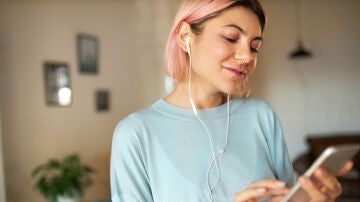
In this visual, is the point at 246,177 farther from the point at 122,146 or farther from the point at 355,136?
the point at 355,136

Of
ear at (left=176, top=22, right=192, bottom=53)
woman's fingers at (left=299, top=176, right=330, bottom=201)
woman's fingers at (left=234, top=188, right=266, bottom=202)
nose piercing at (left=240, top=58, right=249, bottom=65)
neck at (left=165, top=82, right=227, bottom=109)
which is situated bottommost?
→ woman's fingers at (left=234, top=188, right=266, bottom=202)

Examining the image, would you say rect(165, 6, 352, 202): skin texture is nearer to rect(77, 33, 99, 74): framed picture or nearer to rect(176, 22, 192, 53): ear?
rect(176, 22, 192, 53): ear

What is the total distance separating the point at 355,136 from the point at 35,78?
3239 millimetres

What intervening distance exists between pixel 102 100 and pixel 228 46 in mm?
2246

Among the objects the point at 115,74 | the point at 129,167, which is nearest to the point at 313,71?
the point at 115,74

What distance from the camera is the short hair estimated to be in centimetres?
65

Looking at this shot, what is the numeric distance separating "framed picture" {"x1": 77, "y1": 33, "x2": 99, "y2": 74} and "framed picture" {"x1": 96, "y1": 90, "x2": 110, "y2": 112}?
19 centimetres

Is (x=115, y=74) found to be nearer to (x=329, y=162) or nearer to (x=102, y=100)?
(x=102, y=100)

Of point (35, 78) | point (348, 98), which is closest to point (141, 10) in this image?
point (35, 78)

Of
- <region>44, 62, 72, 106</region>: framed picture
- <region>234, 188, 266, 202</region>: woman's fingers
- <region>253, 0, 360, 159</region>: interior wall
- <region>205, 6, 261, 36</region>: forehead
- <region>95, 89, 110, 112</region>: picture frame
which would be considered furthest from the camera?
<region>253, 0, 360, 159</region>: interior wall

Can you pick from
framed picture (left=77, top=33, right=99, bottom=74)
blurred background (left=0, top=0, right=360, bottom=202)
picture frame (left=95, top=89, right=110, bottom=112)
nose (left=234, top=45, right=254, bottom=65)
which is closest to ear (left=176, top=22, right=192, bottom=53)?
nose (left=234, top=45, right=254, bottom=65)

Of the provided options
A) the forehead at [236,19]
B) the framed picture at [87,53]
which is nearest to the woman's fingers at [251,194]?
the forehead at [236,19]

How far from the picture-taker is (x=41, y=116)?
2207 mm

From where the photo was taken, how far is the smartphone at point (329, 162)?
16.4 inches
